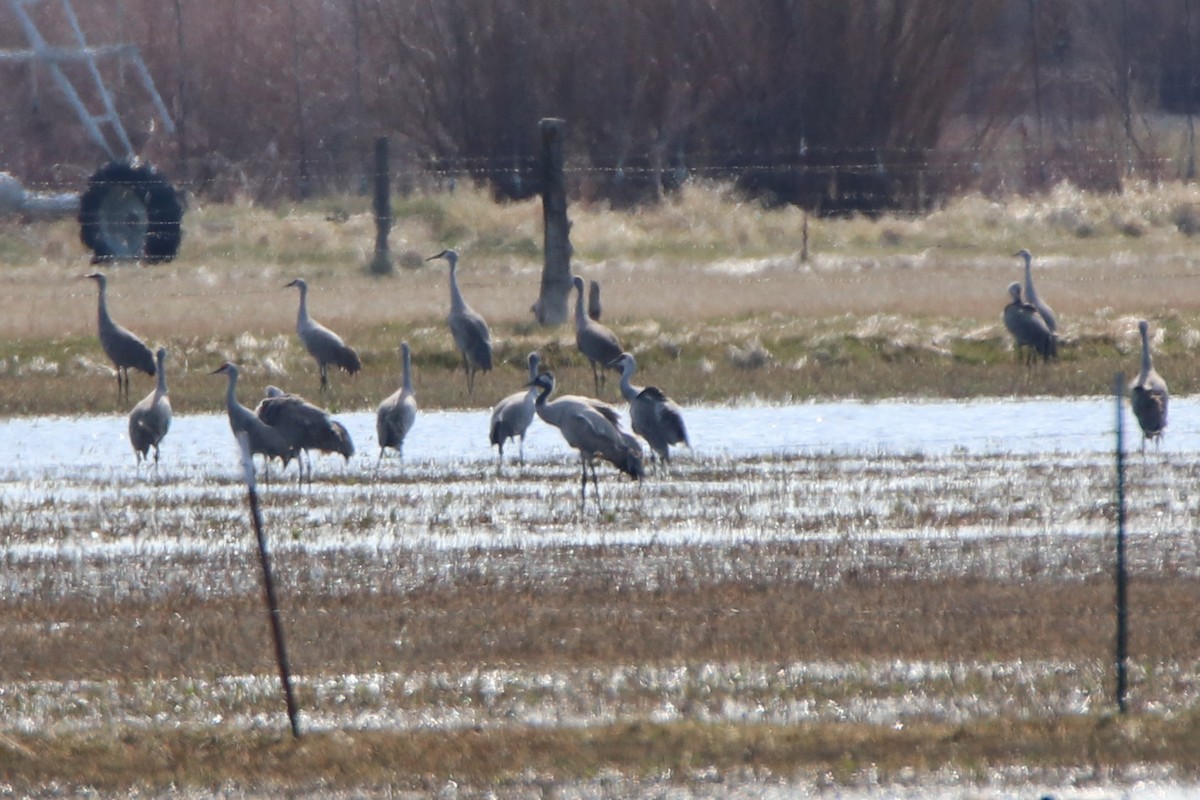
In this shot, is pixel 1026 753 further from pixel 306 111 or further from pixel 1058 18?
pixel 1058 18

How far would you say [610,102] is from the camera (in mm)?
49344

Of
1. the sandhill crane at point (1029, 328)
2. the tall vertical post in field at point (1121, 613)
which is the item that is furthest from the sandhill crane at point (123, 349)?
the tall vertical post in field at point (1121, 613)

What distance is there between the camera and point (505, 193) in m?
42.7

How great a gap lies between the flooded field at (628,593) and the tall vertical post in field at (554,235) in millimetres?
6882

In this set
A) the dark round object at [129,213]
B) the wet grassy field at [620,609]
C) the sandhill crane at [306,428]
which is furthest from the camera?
the dark round object at [129,213]

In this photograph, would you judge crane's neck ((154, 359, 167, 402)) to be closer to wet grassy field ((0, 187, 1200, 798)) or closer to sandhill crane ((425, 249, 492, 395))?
wet grassy field ((0, 187, 1200, 798))

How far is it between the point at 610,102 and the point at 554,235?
2748 cm

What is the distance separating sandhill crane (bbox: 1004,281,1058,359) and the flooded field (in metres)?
4.46

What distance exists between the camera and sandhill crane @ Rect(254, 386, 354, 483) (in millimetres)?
14117

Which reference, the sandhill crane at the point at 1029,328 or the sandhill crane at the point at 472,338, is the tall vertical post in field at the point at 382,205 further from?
the sandhill crane at the point at 1029,328

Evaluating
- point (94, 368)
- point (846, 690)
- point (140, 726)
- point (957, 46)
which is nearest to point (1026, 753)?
point (846, 690)

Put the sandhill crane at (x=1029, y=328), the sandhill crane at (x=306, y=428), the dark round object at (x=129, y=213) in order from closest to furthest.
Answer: the sandhill crane at (x=306, y=428), the sandhill crane at (x=1029, y=328), the dark round object at (x=129, y=213)

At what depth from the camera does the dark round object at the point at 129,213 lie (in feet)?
99.3

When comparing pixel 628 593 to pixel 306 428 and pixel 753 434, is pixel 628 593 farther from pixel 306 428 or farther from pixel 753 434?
pixel 753 434
